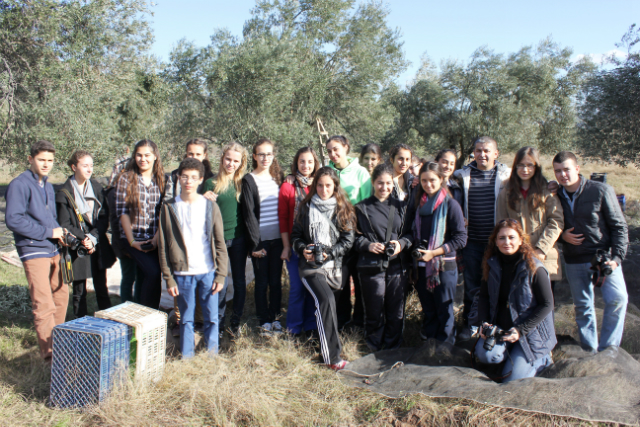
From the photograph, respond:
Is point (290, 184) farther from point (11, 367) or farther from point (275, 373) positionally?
point (11, 367)

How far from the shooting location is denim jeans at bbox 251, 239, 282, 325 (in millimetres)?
4398

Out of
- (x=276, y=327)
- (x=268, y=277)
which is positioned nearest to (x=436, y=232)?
(x=268, y=277)

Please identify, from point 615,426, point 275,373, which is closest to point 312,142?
point 275,373

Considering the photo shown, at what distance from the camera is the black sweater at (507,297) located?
3438 mm

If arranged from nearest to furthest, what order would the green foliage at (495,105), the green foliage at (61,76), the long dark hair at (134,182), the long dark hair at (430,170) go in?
the long dark hair at (430,170), the long dark hair at (134,182), the green foliage at (61,76), the green foliage at (495,105)

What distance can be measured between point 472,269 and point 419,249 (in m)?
0.79

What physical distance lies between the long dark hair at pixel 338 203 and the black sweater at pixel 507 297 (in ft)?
4.20

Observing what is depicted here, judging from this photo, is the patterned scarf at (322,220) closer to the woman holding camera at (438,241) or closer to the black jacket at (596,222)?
the woman holding camera at (438,241)

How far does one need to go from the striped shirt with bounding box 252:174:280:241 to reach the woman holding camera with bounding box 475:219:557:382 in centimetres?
203

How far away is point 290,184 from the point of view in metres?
4.34

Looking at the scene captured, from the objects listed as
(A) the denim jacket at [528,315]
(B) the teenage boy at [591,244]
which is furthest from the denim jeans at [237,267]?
(B) the teenage boy at [591,244]

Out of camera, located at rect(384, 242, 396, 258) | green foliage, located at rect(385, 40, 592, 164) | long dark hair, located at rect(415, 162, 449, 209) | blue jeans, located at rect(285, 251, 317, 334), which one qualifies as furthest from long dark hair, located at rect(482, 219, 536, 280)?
green foliage, located at rect(385, 40, 592, 164)

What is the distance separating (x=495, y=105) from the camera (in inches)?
695

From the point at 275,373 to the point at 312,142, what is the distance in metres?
13.1
